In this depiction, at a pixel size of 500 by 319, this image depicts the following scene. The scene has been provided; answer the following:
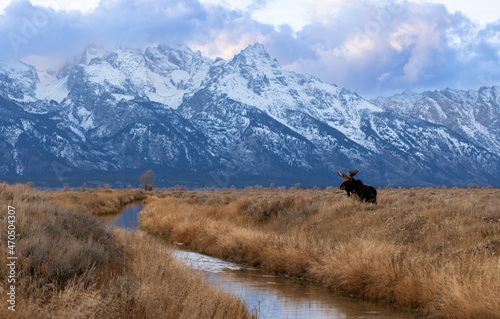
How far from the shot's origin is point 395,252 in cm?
1444

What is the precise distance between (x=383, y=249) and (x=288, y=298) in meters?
2.97

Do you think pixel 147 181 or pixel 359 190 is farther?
pixel 147 181

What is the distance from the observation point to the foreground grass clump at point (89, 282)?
835 cm

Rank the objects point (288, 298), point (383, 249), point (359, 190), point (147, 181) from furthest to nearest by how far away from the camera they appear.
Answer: point (147, 181) → point (359, 190) → point (383, 249) → point (288, 298)

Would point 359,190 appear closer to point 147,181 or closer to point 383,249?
point 383,249

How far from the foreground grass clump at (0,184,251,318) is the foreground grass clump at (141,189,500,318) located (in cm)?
440

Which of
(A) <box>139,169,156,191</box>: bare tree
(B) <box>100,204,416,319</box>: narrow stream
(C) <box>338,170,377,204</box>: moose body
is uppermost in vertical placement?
(A) <box>139,169,156,191</box>: bare tree

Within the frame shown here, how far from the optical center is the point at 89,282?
9.84 m

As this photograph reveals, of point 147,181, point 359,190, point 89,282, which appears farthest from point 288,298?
point 147,181

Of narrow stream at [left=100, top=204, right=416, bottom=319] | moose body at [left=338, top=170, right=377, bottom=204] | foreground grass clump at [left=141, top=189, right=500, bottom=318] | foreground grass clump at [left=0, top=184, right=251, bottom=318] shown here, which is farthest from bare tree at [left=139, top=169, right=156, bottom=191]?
foreground grass clump at [left=0, top=184, right=251, bottom=318]

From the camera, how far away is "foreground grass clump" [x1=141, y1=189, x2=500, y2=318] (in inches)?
458

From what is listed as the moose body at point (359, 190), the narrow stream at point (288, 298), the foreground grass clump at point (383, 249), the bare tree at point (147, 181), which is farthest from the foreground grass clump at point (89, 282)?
the bare tree at point (147, 181)

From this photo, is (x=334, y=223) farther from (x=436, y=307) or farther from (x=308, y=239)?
(x=436, y=307)

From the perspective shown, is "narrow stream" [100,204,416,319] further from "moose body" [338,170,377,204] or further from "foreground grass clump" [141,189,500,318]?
"moose body" [338,170,377,204]
